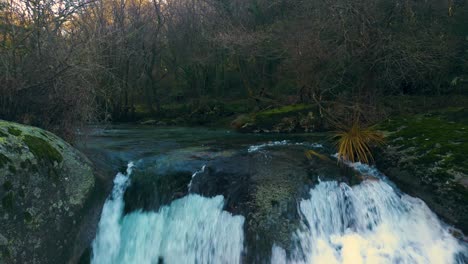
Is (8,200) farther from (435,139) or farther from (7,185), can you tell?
(435,139)

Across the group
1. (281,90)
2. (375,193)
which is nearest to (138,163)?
(375,193)

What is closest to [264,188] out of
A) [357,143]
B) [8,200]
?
[357,143]

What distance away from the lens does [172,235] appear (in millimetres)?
6523

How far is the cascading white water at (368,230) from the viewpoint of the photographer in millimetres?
6207

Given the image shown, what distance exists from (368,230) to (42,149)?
5745 millimetres

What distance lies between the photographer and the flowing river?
621 cm

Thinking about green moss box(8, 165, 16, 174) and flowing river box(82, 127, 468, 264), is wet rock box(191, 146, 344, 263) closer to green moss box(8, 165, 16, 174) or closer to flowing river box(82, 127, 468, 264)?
flowing river box(82, 127, 468, 264)

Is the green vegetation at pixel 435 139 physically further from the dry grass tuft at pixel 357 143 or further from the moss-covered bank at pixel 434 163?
the dry grass tuft at pixel 357 143

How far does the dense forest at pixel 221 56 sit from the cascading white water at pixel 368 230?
4591 mm

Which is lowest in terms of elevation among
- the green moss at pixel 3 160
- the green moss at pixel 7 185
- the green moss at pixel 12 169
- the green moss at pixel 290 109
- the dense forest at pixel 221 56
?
the green moss at pixel 7 185

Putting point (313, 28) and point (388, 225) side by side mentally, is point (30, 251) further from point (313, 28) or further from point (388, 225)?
point (313, 28)

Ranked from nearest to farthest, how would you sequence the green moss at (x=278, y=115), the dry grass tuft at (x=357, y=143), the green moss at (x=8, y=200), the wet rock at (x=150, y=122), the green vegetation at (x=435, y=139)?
1. the green moss at (x=8, y=200)
2. the green vegetation at (x=435, y=139)
3. the dry grass tuft at (x=357, y=143)
4. the green moss at (x=278, y=115)
5. the wet rock at (x=150, y=122)

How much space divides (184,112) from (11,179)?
19.5 metres

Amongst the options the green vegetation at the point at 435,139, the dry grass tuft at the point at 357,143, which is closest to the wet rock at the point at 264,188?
the dry grass tuft at the point at 357,143
